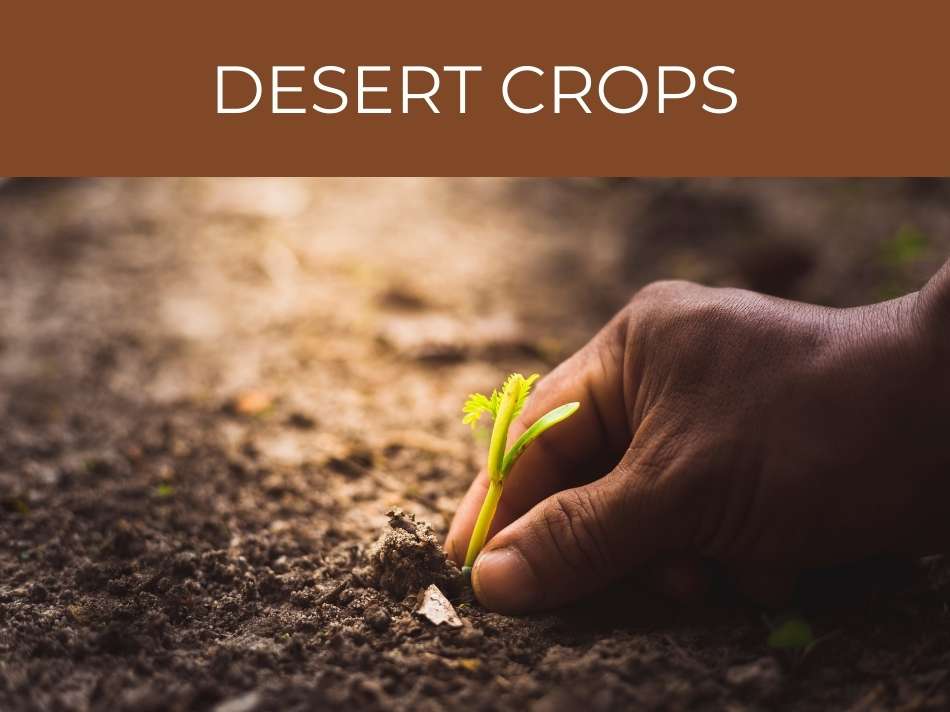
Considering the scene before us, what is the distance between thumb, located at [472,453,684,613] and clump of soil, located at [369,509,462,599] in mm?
141

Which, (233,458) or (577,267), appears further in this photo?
(577,267)

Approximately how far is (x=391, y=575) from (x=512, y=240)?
316 centimetres

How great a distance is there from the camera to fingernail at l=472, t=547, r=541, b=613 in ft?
6.81

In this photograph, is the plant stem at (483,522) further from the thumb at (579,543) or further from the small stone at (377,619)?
the small stone at (377,619)

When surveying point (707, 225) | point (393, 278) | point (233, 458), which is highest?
point (707, 225)

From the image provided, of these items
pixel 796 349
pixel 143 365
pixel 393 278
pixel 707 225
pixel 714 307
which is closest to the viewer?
pixel 796 349

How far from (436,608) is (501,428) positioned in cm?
53

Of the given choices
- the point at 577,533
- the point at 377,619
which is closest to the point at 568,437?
the point at 577,533

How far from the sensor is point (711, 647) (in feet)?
6.54

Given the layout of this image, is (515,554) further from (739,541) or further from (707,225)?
(707,225)

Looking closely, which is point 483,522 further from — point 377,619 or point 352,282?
point 352,282

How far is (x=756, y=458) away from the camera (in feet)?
6.31

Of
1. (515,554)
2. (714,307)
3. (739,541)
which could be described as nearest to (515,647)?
(515,554)

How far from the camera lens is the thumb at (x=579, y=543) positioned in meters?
2.00
